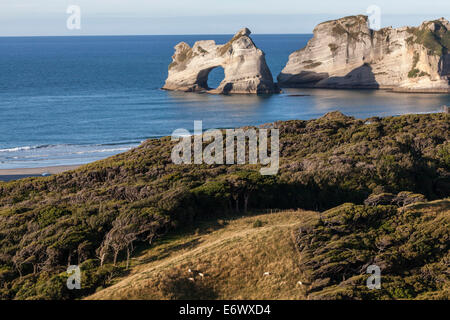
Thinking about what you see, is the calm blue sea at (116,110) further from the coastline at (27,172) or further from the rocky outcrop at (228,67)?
the rocky outcrop at (228,67)

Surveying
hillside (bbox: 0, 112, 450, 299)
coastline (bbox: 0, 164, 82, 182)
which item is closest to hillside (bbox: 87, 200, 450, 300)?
hillside (bbox: 0, 112, 450, 299)

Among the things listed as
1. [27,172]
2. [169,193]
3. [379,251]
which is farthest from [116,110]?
[379,251]

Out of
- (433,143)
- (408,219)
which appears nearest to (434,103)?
(433,143)

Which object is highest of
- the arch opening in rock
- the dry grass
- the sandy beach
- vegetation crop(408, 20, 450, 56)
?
vegetation crop(408, 20, 450, 56)

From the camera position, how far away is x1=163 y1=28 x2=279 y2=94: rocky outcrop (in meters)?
94.0

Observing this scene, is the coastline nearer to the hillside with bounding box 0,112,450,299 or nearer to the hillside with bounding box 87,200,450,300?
the hillside with bounding box 0,112,450,299

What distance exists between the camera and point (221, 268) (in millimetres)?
16406

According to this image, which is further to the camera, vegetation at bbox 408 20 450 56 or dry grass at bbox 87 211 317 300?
Result: vegetation at bbox 408 20 450 56

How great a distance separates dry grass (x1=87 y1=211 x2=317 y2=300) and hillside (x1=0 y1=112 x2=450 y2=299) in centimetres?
104

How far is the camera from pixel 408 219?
1895 centimetres

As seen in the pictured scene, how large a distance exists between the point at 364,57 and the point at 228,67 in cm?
2543
